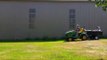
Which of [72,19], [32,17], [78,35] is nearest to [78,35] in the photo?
[78,35]

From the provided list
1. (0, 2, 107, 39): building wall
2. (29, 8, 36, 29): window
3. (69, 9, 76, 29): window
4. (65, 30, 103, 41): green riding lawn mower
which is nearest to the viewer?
(65, 30, 103, 41): green riding lawn mower

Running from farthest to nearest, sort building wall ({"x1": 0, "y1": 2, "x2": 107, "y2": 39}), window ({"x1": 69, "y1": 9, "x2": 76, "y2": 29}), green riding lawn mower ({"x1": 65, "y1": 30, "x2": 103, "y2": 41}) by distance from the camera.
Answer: window ({"x1": 69, "y1": 9, "x2": 76, "y2": 29}) → building wall ({"x1": 0, "y1": 2, "x2": 107, "y2": 39}) → green riding lawn mower ({"x1": 65, "y1": 30, "x2": 103, "y2": 41})

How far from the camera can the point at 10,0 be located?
35594 millimetres

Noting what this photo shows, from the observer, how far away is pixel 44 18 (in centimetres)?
3634

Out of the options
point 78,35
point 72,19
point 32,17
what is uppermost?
point 32,17

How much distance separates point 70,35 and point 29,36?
635 centimetres

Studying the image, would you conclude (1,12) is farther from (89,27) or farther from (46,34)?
(89,27)

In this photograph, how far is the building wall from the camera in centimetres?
3566

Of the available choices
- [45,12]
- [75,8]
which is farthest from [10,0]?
[75,8]

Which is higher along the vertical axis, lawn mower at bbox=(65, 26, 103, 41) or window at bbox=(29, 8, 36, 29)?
window at bbox=(29, 8, 36, 29)

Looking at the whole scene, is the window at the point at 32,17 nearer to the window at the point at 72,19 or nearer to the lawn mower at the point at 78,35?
the window at the point at 72,19

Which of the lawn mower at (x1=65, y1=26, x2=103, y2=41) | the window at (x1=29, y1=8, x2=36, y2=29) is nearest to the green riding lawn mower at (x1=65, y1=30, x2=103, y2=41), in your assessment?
the lawn mower at (x1=65, y1=26, x2=103, y2=41)

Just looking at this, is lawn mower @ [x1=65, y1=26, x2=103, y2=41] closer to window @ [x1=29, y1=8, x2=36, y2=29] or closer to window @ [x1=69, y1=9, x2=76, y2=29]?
window @ [x1=69, y1=9, x2=76, y2=29]

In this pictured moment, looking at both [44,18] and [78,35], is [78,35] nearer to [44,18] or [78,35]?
[78,35]
